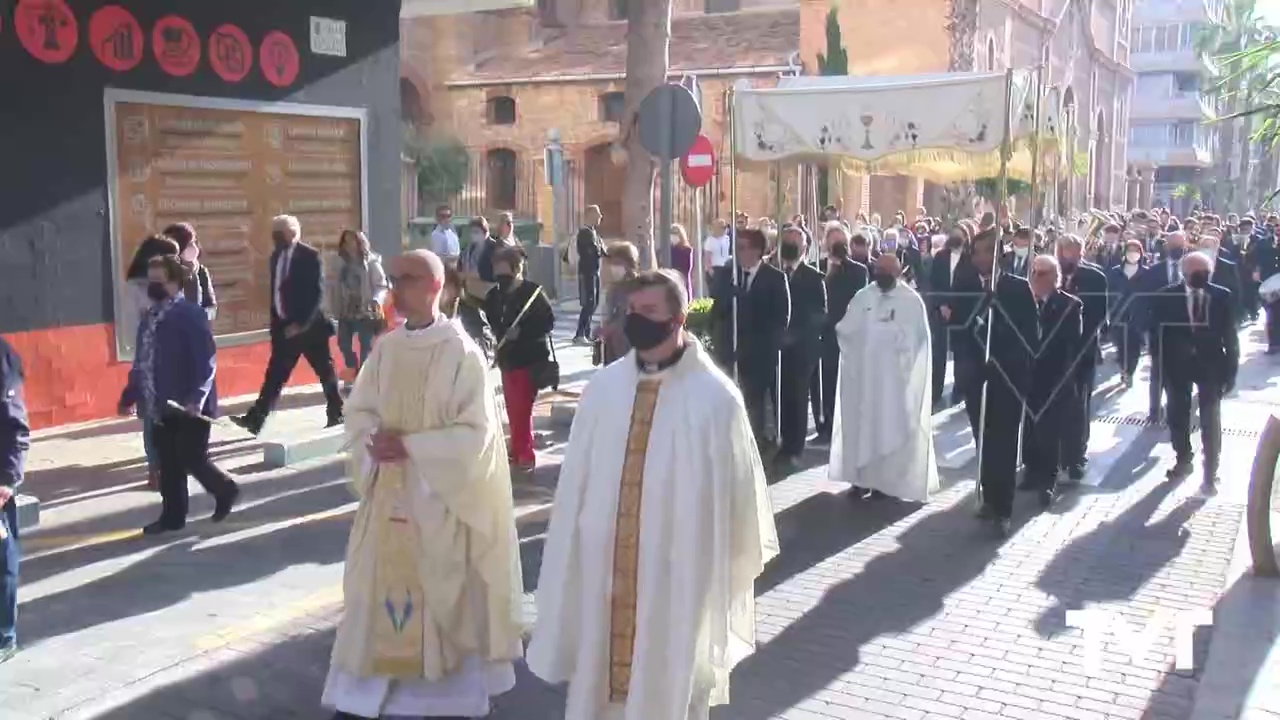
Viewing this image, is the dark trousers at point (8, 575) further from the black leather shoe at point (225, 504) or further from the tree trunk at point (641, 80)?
the tree trunk at point (641, 80)

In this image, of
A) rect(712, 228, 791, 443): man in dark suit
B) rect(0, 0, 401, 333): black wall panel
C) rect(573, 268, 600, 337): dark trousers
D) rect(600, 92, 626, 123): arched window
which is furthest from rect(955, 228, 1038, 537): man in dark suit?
rect(600, 92, 626, 123): arched window

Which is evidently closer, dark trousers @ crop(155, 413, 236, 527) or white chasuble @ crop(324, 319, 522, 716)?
white chasuble @ crop(324, 319, 522, 716)

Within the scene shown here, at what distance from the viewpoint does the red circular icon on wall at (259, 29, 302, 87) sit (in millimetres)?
12789

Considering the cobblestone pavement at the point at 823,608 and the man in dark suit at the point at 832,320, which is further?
the man in dark suit at the point at 832,320

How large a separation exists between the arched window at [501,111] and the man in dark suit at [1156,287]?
2111 centimetres

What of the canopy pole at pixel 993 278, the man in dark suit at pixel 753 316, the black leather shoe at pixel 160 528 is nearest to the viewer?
the black leather shoe at pixel 160 528

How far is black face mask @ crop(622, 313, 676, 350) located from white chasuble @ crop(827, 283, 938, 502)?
5135 mm

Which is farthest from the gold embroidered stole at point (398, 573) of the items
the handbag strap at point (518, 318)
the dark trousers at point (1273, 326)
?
the dark trousers at point (1273, 326)

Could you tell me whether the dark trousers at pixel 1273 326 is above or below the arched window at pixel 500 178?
below

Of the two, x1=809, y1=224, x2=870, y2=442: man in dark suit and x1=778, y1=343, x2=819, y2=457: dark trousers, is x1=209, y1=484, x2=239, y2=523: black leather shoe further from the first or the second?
x1=809, y1=224, x2=870, y2=442: man in dark suit

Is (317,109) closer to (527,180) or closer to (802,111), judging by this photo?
(802,111)

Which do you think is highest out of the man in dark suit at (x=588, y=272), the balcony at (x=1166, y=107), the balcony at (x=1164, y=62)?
the balcony at (x=1164, y=62)

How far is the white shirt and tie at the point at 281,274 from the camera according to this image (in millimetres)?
10641

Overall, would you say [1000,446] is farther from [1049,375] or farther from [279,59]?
[279,59]
